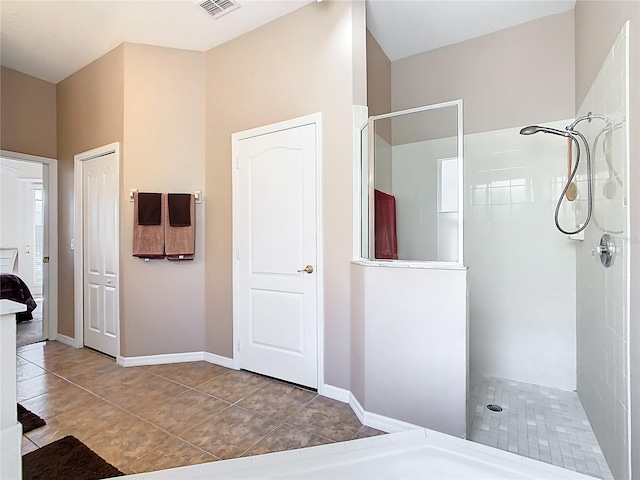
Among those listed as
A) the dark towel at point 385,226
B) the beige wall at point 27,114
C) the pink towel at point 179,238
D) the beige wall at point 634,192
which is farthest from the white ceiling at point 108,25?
the beige wall at point 634,192

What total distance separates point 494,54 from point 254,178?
2.31 m

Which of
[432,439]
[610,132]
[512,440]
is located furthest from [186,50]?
[512,440]

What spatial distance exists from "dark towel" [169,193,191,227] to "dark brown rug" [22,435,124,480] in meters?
1.76

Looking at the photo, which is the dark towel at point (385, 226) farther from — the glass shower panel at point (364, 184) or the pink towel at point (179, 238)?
the pink towel at point (179, 238)

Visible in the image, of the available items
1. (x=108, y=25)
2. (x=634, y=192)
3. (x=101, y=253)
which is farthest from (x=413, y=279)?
(x=108, y=25)

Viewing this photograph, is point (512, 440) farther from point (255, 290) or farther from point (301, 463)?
point (255, 290)

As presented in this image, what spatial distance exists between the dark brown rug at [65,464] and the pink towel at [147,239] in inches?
60.4

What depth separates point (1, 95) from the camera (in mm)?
3352

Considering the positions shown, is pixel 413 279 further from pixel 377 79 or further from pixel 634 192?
pixel 377 79

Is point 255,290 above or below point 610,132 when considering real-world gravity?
below

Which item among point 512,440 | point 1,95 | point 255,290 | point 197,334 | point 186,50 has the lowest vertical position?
point 512,440

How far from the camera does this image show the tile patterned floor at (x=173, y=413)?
1.83 meters

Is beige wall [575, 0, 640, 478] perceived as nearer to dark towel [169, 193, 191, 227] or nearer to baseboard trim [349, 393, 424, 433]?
baseboard trim [349, 393, 424, 433]

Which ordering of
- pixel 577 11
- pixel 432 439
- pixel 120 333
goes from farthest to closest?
pixel 120 333 < pixel 577 11 < pixel 432 439
